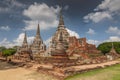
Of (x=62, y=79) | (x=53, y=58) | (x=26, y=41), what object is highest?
(x=26, y=41)

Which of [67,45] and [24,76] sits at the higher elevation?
[67,45]

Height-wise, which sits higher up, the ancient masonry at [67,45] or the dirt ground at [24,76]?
the ancient masonry at [67,45]

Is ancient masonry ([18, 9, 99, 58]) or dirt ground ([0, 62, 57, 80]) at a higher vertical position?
ancient masonry ([18, 9, 99, 58])

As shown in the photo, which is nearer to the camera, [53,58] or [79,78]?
[79,78]

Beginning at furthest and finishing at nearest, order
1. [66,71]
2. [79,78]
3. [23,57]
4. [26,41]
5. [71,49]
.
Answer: [26,41]
[71,49]
[23,57]
[66,71]
[79,78]

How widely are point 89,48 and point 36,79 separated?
33.2m

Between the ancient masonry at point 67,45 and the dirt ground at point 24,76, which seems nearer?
the dirt ground at point 24,76

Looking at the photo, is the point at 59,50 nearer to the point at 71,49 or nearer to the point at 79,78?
A: the point at 79,78

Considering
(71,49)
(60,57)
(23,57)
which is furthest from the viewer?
(71,49)

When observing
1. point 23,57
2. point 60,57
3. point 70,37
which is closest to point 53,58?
point 60,57

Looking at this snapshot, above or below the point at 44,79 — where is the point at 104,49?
above

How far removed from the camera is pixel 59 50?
2825cm

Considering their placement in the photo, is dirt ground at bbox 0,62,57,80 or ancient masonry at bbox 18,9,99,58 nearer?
dirt ground at bbox 0,62,57,80

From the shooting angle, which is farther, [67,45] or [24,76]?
[67,45]
